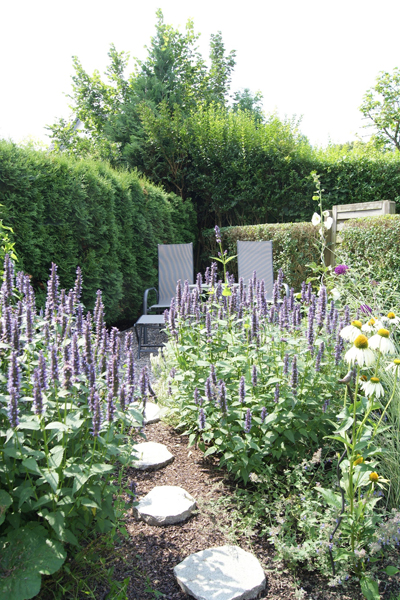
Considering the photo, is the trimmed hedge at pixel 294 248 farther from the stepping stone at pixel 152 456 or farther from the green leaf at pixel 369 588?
the green leaf at pixel 369 588

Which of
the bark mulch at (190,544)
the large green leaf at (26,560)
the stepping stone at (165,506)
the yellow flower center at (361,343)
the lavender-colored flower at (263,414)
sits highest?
the yellow flower center at (361,343)

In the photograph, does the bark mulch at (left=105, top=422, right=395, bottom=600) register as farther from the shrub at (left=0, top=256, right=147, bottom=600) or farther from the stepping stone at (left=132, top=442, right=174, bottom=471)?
the shrub at (left=0, top=256, right=147, bottom=600)

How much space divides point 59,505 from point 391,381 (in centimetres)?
199

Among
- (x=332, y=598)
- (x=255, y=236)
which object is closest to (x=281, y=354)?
(x=332, y=598)

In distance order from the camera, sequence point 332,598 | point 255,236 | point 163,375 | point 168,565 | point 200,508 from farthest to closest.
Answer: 1. point 255,236
2. point 163,375
3. point 200,508
4. point 168,565
5. point 332,598

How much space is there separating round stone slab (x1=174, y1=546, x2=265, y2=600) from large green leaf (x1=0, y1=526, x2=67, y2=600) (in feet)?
1.93

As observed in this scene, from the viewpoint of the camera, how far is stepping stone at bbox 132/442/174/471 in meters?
2.52

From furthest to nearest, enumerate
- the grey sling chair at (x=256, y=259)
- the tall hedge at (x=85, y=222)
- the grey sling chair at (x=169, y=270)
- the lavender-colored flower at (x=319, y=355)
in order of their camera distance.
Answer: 1. the grey sling chair at (x=169, y=270)
2. the grey sling chair at (x=256, y=259)
3. the tall hedge at (x=85, y=222)
4. the lavender-colored flower at (x=319, y=355)

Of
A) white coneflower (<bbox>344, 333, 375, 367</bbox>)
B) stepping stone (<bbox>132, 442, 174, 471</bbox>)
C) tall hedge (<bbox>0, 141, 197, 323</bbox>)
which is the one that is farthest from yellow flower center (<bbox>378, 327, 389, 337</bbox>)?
tall hedge (<bbox>0, 141, 197, 323</bbox>)

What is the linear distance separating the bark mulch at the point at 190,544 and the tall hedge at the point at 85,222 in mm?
2732

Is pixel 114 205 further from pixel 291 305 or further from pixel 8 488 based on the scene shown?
pixel 8 488

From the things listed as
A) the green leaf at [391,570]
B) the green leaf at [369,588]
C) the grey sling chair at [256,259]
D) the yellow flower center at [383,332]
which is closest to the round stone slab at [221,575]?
the green leaf at [369,588]

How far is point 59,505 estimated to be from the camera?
55.7 inches

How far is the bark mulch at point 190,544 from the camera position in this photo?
1674mm
